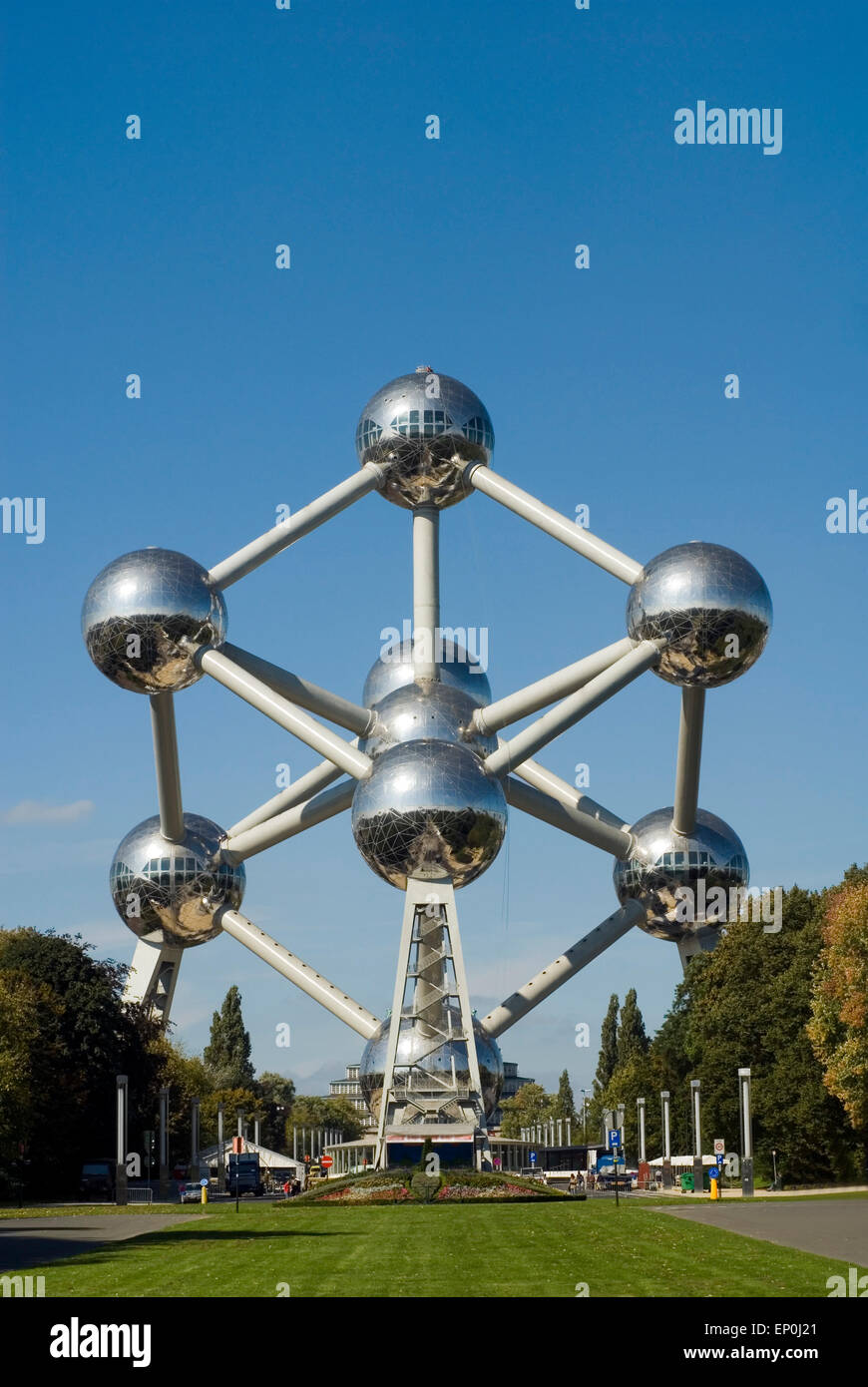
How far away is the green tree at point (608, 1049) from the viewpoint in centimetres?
9899

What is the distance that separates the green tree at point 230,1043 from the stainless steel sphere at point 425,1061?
188ft

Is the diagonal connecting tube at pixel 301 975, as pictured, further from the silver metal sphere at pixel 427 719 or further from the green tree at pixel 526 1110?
the green tree at pixel 526 1110

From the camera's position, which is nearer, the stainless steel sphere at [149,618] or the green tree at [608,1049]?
the stainless steel sphere at [149,618]

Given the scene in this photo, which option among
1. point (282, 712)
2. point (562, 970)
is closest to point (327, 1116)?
point (562, 970)

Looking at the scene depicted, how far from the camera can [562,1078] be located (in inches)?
5089

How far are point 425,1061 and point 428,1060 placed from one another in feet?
0.24

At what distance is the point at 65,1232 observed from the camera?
2686 centimetres

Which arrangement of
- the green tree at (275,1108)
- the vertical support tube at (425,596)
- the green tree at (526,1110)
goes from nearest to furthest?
the vertical support tube at (425,596) < the green tree at (275,1108) < the green tree at (526,1110)

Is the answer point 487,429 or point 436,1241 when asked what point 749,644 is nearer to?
point 487,429

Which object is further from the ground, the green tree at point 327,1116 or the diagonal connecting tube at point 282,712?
the diagonal connecting tube at point 282,712

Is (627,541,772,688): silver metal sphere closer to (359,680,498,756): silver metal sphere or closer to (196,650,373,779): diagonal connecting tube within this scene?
(359,680,498,756): silver metal sphere

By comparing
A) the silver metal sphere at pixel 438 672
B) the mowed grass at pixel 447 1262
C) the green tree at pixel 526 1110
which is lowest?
the green tree at pixel 526 1110

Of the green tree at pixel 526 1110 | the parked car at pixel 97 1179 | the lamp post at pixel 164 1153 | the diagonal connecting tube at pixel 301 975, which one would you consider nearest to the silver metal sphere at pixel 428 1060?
the diagonal connecting tube at pixel 301 975
